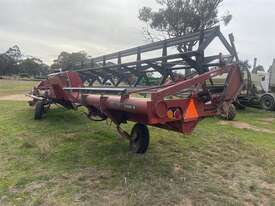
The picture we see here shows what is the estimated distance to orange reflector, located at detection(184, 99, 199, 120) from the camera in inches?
146

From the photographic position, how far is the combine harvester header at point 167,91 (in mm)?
3590

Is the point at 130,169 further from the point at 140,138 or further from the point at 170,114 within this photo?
the point at 170,114

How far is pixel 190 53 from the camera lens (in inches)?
180

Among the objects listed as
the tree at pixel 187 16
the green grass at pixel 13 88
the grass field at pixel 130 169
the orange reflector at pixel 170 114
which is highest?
the tree at pixel 187 16

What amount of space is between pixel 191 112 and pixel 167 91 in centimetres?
44

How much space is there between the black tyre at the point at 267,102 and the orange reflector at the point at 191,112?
1129cm

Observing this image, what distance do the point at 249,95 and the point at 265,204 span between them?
36.2 feet

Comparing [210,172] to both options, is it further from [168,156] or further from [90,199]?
[90,199]

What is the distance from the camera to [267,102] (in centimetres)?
1417

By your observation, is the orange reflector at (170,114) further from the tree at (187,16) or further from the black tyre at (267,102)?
the tree at (187,16)

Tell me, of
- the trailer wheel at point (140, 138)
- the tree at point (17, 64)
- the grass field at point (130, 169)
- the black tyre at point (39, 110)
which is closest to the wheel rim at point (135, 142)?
the trailer wheel at point (140, 138)

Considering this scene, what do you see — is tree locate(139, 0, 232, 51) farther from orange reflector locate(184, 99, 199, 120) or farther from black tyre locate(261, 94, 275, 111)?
orange reflector locate(184, 99, 199, 120)

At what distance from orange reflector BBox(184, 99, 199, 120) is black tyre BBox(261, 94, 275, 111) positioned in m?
11.3

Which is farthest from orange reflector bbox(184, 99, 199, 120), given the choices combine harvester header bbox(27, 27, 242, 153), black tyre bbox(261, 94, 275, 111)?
black tyre bbox(261, 94, 275, 111)
